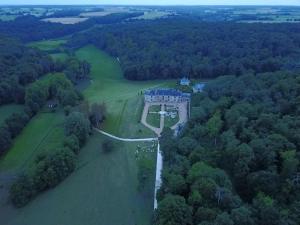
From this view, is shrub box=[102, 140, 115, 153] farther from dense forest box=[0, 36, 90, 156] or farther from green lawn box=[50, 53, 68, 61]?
green lawn box=[50, 53, 68, 61]

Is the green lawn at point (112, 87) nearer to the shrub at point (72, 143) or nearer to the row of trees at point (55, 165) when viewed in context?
the row of trees at point (55, 165)

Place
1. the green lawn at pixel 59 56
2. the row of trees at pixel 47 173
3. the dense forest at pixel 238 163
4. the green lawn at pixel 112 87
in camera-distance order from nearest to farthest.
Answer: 1. the dense forest at pixel 238 163
2. the row of trees at pixel 47 173
3. the green lawn at pixel 112 87
4. the green lawn at pixel 59 56

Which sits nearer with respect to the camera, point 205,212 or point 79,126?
point 205,212

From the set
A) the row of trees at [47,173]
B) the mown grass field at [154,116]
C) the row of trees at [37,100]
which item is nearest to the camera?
the row of trees at [47,173]

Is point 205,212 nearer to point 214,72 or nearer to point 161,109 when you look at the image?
point 161,109

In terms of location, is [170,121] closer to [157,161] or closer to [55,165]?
[157,161]

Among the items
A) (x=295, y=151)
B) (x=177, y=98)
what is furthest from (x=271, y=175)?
(x=177, y=98)

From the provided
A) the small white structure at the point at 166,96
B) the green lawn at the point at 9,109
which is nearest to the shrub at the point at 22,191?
the green lawn at the point at 9,109
